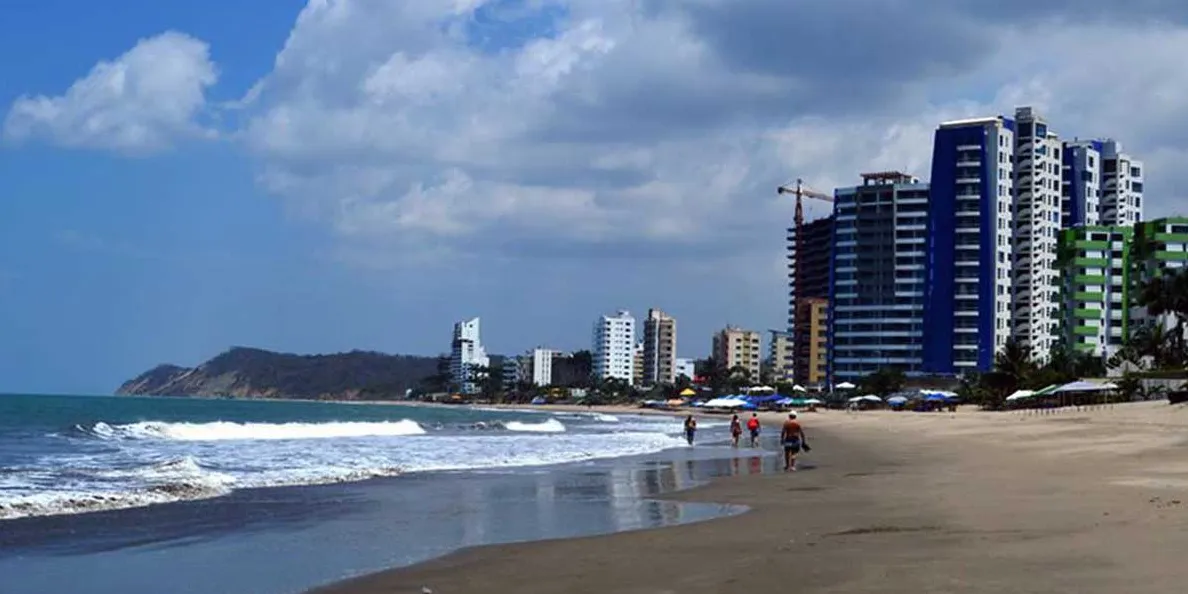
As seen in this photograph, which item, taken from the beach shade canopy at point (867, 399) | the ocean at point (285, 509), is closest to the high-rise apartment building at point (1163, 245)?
the beach shade canopy at point (867, 399)

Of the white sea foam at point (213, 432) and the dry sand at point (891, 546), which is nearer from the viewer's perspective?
the dry sand at point (891, 546)

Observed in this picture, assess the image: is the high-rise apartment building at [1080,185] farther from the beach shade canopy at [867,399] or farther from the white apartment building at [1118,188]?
the beach shade canopy at [867,399]

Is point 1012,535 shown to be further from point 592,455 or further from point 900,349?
point 900,349

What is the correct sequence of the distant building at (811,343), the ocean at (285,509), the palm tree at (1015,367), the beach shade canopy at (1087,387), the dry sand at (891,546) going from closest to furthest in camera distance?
the dry sand at (891,546) → the ocean at (285,509) → the beach shade canopy at (1087,387) → the palm tree at (1015,367) → the distant building at (811,343)

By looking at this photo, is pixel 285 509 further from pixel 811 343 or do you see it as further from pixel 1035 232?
pixel 811 343

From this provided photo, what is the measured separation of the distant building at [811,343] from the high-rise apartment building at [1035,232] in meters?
47.7

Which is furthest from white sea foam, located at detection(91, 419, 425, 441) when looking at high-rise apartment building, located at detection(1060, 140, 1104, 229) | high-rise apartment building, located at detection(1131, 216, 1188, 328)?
high-rise apartment building, located at detection(1060, 140, 1104, 229)

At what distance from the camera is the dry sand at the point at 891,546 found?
954 cm

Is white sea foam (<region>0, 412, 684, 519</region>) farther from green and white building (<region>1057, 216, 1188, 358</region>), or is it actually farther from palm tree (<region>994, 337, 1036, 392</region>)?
green and white building (<region>1057, 216, 1188, 358</region>)

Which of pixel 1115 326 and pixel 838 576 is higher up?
pixel 1115 326

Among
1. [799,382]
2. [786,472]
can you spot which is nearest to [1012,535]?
[786,472]

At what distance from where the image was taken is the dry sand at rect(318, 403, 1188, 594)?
31.3ft

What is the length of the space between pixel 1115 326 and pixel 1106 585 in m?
117

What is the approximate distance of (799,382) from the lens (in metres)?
182
